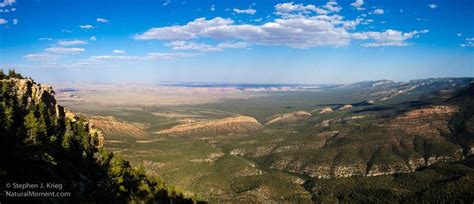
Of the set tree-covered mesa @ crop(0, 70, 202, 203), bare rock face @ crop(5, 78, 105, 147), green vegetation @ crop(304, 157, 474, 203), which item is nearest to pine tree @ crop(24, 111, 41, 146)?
tree-covered mesa @ crop(0, 70, 202, 203)

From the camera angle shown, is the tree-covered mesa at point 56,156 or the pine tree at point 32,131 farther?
the pine tree at point 32,131

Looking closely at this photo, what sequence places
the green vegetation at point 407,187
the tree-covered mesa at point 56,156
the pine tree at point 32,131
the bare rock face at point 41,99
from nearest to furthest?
the tree-covered mesa at point 56,156
the pine tree at point 32,131
the bare rock face at point 41,99
the green vegetation at point 407,187

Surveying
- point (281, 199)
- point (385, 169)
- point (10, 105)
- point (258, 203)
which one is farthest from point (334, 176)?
point (10, 105)

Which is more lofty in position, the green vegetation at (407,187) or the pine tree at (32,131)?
the pine tree at (32,131)

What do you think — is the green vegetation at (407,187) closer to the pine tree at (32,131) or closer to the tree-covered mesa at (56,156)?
the tree-covered mesa at (56,156)

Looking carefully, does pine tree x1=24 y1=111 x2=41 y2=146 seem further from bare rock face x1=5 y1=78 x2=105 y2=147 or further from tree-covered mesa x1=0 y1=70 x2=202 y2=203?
bare rock face x1=5 y1=78 x2=105 y2=147

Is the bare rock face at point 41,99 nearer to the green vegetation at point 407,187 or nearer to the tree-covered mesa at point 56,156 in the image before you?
the tree-covered mesa at point 56,156

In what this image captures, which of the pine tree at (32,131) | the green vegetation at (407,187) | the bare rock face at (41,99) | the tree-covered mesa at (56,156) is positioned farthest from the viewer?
the green vegetation at (407,187)

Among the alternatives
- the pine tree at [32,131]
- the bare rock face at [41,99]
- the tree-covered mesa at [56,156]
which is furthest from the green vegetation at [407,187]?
the pine tree at [32,131]
